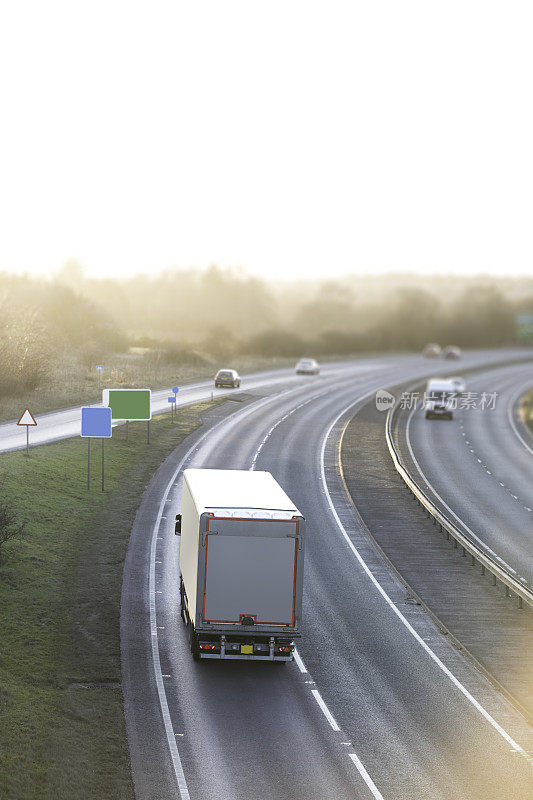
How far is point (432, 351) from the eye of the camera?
490ft

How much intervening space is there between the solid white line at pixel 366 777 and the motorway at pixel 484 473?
15.7m

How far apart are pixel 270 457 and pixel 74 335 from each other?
58330 mm

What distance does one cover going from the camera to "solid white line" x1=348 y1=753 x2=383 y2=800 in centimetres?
1708

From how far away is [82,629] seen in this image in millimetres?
25609

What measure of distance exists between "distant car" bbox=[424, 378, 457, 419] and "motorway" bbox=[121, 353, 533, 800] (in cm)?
4594

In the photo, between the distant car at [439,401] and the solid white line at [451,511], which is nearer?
the solid white line at [451,511]

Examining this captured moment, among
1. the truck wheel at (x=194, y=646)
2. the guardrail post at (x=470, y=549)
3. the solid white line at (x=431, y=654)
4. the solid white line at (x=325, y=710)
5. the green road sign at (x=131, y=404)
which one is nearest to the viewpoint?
the solid white line at (x=431, y=654)

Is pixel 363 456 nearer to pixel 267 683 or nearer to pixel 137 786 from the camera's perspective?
pixel 267 683

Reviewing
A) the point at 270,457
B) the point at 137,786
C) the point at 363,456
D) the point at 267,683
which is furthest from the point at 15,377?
the point at 137,786

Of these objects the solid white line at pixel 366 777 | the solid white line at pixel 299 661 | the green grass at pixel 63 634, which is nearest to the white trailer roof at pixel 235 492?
the solid white line at pixel 299 661

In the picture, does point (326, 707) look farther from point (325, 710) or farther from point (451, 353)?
point (451, 353)

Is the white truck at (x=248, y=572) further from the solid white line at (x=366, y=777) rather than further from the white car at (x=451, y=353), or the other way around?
the white car at (x=451, y=353)

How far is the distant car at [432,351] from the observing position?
149 m

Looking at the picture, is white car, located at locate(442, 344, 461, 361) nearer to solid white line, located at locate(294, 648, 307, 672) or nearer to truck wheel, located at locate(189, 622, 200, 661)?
solid white line, located at locate(294, 648, 307, 672)
